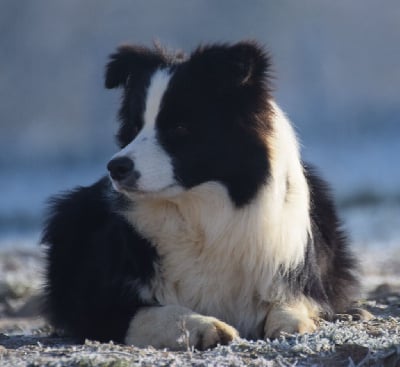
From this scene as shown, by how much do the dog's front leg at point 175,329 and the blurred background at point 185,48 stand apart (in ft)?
50.8

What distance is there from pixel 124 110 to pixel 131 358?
2106 millimetres

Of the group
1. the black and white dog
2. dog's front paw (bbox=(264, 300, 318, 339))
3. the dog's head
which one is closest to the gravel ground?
dog's front paw (bbox=(264, 300, 318, 339))

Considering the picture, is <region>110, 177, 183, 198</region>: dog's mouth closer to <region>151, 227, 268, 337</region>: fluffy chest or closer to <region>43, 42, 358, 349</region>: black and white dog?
<region>43, 42, 358, 349</region>: black and white dog

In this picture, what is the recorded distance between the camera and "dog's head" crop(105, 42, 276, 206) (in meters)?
6.36

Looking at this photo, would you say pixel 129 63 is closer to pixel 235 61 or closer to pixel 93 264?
pixel 235 61

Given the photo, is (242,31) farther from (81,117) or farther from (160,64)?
(160,64)

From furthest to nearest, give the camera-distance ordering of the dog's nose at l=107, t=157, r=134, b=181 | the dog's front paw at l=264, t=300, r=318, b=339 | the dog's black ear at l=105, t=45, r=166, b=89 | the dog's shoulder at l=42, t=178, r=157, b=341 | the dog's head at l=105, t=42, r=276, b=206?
the dog's black ear at l=105, t=45, r=166, b=89
the dog's shoulder at l=42, t=178, r=157, b=341
the dog's head at l=105, t=42, r=276, b=206
the dog's front paw at l=264, t=300, r=318, b=339
the dog's nose at l=107, t=157, r=134, b=181

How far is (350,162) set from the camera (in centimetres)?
2406

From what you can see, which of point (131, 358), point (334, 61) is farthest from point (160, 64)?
point (334, 61)

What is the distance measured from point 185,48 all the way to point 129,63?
677 inches

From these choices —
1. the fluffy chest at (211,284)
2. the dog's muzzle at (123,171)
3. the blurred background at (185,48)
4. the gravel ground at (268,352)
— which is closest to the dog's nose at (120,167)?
the dog's muzzle at (123,171)

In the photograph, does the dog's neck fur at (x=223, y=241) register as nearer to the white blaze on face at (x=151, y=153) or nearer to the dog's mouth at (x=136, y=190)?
the dog's mouth at (x=136, y=190)

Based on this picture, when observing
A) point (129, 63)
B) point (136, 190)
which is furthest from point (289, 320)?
point (129, 63)

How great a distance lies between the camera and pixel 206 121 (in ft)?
21.2
